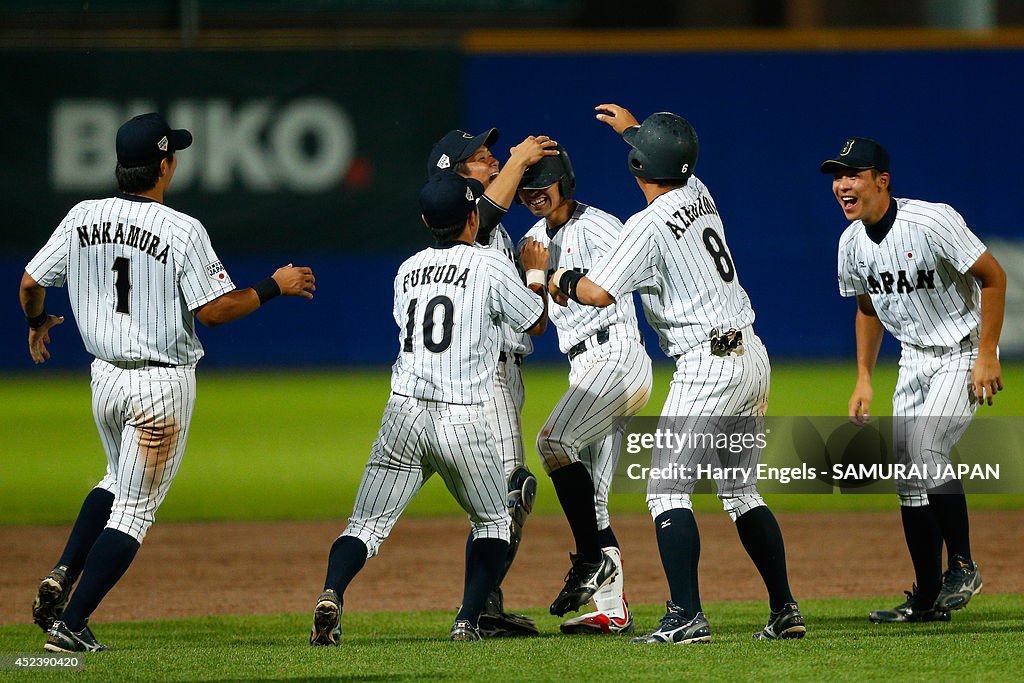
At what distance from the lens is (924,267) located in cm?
563

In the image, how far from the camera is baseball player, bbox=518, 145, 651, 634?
215 inches

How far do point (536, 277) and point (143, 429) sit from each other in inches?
61.2

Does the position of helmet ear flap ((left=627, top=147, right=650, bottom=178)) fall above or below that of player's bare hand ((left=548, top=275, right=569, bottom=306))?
above

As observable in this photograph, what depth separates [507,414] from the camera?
5.56 m

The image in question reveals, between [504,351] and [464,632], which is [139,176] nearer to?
[504,351]

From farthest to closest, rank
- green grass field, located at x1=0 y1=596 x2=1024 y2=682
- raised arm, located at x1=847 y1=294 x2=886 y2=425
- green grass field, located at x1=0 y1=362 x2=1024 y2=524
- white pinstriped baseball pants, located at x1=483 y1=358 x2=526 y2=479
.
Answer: green grass field, located at x1=0 y1=362 x2=1024 y2=524, raised arm, located at x1=847 y1=294 x2=886 y2=425, white pinstriped baseball pants, located at x1=483 y1=358 x2=526 y2=479, green grass field, located at x1=0 y1=596 x2=1024 y2=682

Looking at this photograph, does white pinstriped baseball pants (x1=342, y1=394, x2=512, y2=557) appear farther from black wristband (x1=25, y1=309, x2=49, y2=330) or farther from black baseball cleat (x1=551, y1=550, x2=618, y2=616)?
black wristband (x1=25, y1=309, x2=49, y2=330)

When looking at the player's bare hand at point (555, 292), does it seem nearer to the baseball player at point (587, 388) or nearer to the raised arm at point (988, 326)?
the baseball player at point (587, 388)

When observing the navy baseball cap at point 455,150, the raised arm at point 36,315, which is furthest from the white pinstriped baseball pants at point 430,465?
the raised arm at point 36,315

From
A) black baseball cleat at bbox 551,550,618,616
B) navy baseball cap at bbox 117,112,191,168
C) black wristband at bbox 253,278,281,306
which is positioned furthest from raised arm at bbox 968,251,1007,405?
navy baseball cap at bbox 117,112,191,168

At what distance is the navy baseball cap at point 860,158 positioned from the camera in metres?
5.68

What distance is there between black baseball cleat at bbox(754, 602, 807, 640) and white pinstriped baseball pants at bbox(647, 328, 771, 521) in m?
0.39

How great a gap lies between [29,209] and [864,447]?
1171 cm

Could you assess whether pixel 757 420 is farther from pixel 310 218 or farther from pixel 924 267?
pixel 310 218
